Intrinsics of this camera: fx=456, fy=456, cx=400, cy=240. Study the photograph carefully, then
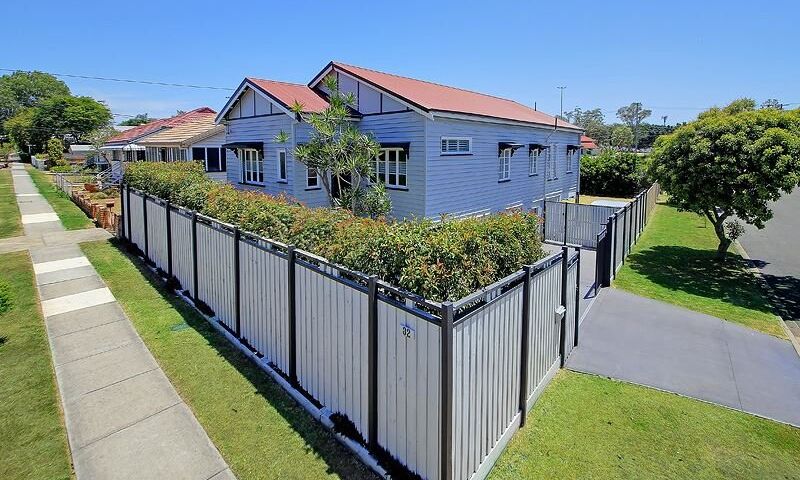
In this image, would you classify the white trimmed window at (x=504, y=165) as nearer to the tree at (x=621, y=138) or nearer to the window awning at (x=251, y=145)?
the window awning at (x=251, y=145)

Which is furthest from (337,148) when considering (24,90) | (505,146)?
(24,90)

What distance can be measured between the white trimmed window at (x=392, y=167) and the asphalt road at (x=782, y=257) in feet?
33.6

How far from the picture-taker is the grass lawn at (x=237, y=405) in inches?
169

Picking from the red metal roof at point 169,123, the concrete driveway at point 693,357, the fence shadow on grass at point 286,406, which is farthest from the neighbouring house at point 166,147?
the concrete driveway at point 693,357

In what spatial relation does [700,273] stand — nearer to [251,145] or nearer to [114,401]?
[114,401]

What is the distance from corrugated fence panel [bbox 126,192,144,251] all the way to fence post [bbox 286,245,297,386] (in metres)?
7.79

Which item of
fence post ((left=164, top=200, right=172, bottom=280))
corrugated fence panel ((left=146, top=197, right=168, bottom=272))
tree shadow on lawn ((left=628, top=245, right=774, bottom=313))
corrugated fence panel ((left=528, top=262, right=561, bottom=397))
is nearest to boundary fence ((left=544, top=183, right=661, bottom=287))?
tree shadow on lawn ((left=628, top=245, right=774, bottom=313))

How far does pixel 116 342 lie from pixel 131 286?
3.02m

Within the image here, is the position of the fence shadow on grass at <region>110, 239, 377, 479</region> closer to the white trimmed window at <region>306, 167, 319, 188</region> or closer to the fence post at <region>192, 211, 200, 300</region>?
the fence post at <region>192, 211, 200, 300</region>

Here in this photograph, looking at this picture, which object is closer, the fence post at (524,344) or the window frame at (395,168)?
the fence post at (524,344)

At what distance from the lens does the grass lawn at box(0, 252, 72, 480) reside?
168 inches

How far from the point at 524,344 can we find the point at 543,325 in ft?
2.52

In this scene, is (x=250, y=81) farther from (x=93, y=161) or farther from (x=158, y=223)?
(x=93, y=161)

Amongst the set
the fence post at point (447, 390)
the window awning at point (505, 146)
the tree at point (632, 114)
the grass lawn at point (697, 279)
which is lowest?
the grass lawn at point (697, 279)
